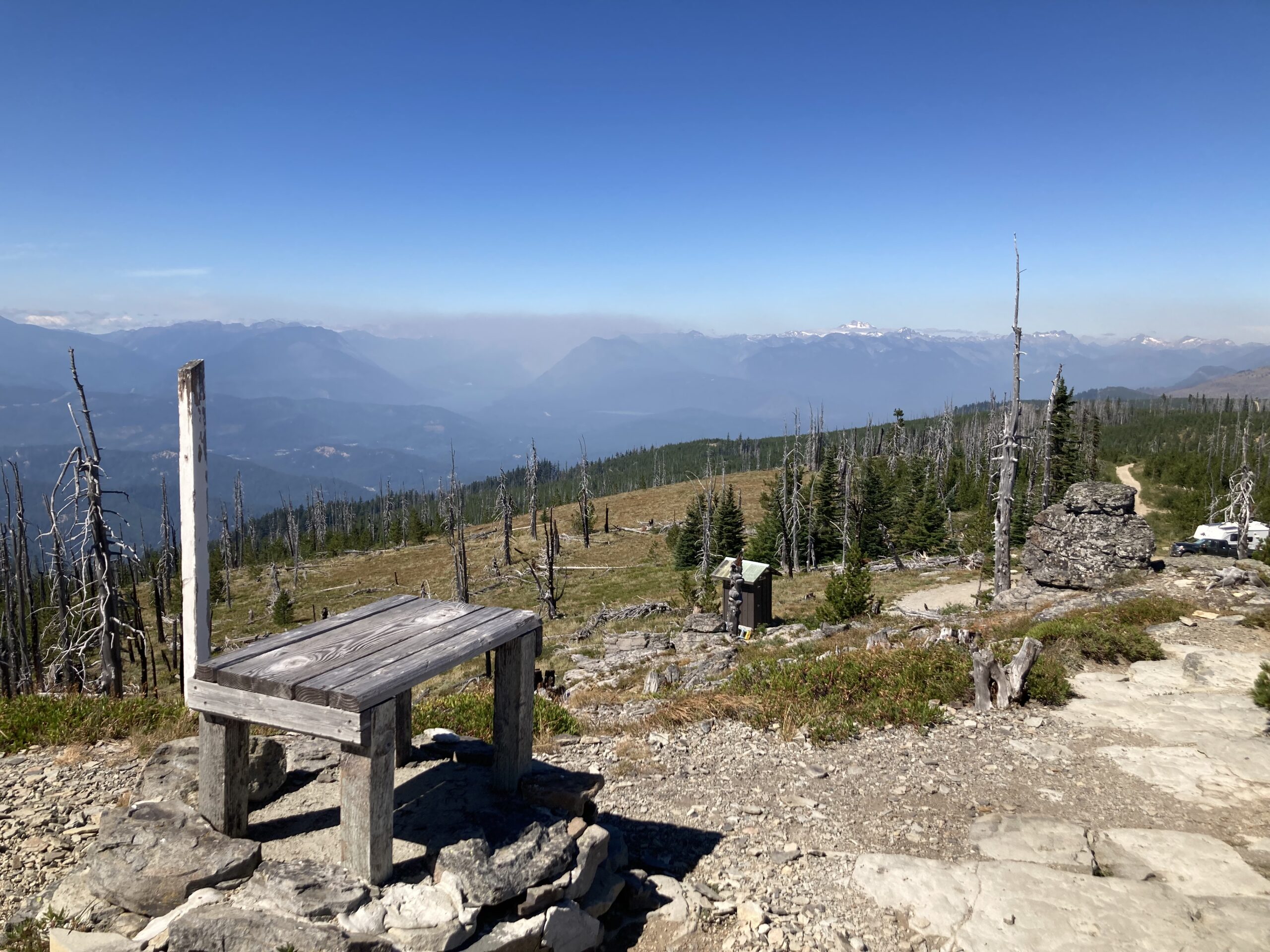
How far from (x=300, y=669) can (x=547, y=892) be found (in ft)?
9.20

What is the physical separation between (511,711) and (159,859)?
3060 mm

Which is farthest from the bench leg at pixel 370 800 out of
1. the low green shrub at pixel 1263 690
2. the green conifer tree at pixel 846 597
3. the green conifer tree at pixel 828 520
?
the green conifer tree at pixel 828 520

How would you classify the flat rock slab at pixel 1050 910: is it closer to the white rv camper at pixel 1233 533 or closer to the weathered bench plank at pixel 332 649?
the weathered bench plank at pixel 332 649

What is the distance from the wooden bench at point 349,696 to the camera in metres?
5.15

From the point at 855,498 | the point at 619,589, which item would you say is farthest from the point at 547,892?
the point at 855,498

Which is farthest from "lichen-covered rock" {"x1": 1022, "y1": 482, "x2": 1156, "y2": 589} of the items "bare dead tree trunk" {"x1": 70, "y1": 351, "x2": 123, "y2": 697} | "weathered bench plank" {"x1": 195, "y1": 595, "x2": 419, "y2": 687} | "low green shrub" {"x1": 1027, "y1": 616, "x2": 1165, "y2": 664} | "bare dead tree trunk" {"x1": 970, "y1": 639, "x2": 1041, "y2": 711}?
"bare dead tree trunk" {"x1": 70, "y1": 351, "x2": 123, "y2": 697}

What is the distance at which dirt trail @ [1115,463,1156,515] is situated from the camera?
7641 cm

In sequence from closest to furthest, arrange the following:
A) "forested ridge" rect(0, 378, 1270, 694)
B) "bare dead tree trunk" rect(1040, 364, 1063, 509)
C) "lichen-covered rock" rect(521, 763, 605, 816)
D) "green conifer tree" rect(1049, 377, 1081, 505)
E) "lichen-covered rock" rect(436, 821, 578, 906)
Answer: "lichen-covered rock" rect(436, 821, 578, 906) → "lichen-covered rock" rect(521, 763, 605, 816) → "forested ridge" rect(0, 378, 1270, 694) → "bare dead tree trunk" rect(1040, 364, 1063, 509) → "green conifer tree" rect(1049, 377, 1081, 505)

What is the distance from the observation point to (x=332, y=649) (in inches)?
235

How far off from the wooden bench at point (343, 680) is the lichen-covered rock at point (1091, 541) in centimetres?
2851

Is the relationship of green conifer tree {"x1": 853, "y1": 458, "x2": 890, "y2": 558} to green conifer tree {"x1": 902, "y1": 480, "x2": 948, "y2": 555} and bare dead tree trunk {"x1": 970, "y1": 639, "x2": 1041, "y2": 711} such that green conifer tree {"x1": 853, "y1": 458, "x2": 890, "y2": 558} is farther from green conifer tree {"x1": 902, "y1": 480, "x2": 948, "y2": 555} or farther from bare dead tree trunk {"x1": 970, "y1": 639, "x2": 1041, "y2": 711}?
bare dead tree trunk {"x1": 970, "y1": 639, "x2": 1041, "y2": 711}

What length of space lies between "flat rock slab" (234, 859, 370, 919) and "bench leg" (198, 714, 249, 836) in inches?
24.6

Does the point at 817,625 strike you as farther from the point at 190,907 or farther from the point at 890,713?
the point at 190,907

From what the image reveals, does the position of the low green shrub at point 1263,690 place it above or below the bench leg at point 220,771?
below
